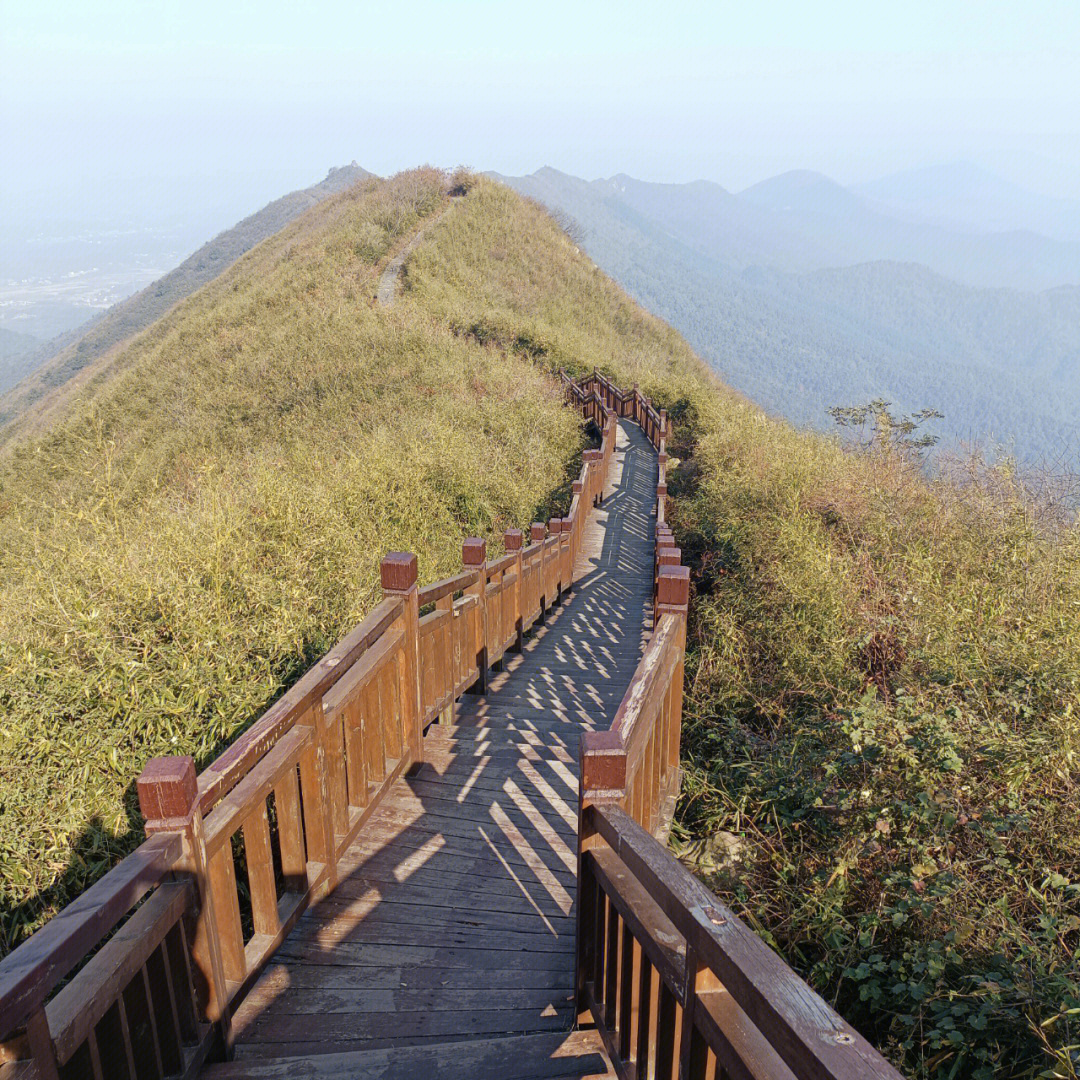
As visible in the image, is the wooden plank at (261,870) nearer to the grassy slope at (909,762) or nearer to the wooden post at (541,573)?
the grassy slope at (909,762)

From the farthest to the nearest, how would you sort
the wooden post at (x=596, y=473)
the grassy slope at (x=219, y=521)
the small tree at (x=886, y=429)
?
the wooden post at (x=596, y=473)
the small tree at (x=886, y=429)
the grassy slope at (x=219, y=521)

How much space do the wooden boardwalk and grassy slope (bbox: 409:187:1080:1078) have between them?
0.96 m

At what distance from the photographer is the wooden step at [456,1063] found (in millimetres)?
2498

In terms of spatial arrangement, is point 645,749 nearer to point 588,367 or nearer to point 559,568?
point 559,568

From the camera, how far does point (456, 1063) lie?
2541mm

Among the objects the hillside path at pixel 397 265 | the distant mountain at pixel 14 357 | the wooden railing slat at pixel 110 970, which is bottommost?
the distant mountain at pixel 14 357

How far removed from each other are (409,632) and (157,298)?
88.6m

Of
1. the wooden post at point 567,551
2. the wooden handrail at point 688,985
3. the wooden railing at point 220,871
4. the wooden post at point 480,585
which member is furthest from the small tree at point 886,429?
the wooden handrail at point 688,985

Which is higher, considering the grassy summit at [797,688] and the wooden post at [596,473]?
the grassy summit at [797,688]

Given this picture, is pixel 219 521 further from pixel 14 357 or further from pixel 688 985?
pixel 14 357

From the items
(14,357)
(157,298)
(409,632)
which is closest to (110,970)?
(409,632)

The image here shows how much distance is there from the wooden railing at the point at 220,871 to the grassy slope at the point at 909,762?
1.90 metres

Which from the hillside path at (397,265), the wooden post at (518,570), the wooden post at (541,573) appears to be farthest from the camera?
the hillside path at (397,265)

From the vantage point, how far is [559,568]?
1046 cm
